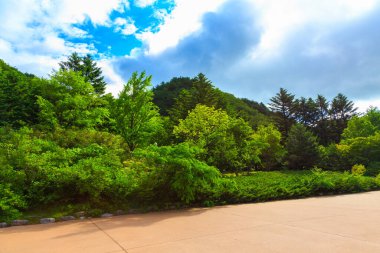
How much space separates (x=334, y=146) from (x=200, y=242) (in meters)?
31.0

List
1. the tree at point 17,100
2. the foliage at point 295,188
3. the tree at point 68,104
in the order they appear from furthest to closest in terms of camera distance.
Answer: the tree at point 17,100, the tree at point 68,104, the foliage at point 295,188

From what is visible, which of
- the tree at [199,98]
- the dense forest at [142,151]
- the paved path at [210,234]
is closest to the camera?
the paved path at [210,234]

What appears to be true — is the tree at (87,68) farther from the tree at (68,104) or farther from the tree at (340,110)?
the tree at (340,110)

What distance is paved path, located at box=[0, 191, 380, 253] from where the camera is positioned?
3.79m

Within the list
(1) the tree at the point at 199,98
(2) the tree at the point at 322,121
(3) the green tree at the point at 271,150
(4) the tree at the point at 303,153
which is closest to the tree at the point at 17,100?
(1) the tree at the point at 199,98

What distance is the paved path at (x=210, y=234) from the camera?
3787 millimetres

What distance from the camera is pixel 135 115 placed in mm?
19719

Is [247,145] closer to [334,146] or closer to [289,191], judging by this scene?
[289,191]

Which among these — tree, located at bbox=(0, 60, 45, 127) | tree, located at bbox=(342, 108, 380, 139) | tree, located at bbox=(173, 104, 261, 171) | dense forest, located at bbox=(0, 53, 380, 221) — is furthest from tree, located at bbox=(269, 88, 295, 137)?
tree, located at bbox=(0, 60, 45, 127)

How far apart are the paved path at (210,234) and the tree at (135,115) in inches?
518

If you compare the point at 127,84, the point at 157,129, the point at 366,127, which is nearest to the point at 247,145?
the point at 157,129

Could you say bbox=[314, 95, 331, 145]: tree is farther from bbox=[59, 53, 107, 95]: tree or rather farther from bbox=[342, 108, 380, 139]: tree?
bbox=[59, 53, 107, 95]: tree

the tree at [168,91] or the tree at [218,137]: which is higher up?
the tree at [168,91]

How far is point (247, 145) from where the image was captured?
20.0 metres
